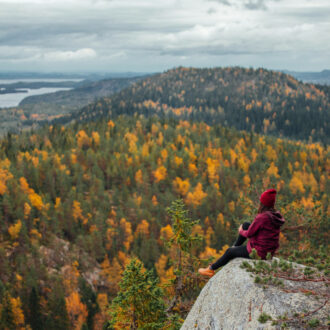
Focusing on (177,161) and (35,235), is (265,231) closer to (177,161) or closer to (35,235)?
(35,235)

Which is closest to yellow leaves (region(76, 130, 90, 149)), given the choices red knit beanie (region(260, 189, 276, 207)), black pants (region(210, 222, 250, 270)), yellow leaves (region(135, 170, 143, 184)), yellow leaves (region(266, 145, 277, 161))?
yellow leaves (region(135, 170, 143, 184))

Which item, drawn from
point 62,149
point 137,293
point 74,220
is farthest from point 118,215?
point 137,293

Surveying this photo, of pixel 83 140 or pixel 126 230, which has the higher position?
pixel 83 140

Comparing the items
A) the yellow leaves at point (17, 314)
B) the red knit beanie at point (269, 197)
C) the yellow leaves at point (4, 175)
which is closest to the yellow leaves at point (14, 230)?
the yellow leaves at point (4, 175)

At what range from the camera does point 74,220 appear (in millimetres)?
93438

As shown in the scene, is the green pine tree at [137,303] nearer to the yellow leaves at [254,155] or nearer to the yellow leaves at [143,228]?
the yellow leaves at [143,228]

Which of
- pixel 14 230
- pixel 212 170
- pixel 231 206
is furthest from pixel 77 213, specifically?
pixel 212 170

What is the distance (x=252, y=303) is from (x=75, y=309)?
68.1 m

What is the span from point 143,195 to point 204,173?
3066cm

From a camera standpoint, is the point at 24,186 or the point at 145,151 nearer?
the point at 24,186

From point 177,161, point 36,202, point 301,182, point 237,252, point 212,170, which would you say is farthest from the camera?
point 177,161

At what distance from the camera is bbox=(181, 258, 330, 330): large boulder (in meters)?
7.82

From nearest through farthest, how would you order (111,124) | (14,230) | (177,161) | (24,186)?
1. (14,230)
2. (24,186)
3. (177,161)
4. (111,124)

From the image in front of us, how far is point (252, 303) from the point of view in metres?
8.68
